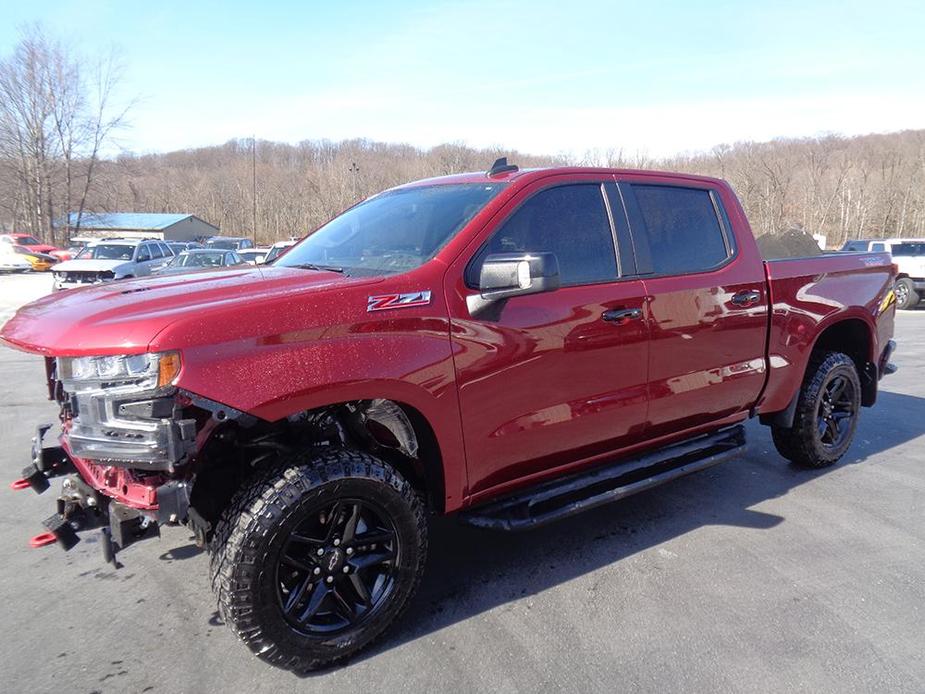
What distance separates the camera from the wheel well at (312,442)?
2.64m

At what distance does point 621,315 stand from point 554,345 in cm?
47

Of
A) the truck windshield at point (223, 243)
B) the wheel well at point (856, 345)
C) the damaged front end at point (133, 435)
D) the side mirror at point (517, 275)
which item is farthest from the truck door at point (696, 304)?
the truck windshield at point (223, 243)

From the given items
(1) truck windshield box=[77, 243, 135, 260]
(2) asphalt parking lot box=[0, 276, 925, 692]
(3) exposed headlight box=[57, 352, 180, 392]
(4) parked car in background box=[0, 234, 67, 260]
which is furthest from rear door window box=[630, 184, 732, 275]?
(4) parked car in background box=[0, 234, 67, 260]

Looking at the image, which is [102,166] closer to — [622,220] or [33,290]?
[33,290]

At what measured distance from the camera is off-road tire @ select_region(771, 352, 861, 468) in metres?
4.55

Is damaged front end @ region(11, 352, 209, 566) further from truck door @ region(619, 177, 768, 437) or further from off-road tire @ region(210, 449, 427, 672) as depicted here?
truck door @ region(619, 177, 768, 437)

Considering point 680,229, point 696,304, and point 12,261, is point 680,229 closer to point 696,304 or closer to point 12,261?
point 696,304

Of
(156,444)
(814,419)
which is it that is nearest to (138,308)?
(156,444)

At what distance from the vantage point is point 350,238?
11.7 ft

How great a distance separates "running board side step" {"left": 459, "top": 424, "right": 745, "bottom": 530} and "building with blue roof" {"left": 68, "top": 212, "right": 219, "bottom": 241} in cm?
5631

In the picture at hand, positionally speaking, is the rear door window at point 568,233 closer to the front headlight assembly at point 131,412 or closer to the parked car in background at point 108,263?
the front headlight assembly at point 131,412

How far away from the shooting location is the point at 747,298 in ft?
12.8

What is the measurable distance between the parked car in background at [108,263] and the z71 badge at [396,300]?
15.3 m

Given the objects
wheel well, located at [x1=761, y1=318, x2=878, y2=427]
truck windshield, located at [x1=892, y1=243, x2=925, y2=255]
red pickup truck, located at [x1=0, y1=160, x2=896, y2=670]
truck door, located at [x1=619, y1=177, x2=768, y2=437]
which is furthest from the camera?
truck windshield, located at [x1=892, y1=243, x2=925, y2=255]
